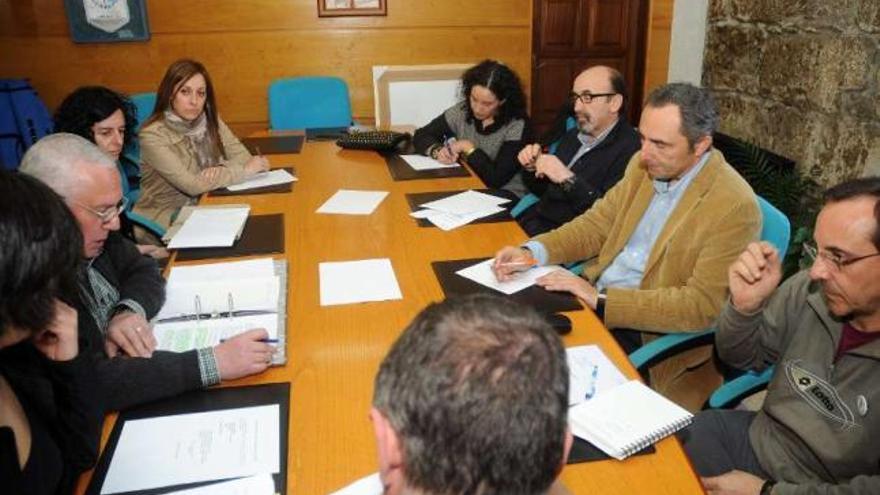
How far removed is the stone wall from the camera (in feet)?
9.23

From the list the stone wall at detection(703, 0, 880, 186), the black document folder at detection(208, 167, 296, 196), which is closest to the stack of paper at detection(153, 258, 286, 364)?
the black document folder at detection(208, 167, 296, 196)

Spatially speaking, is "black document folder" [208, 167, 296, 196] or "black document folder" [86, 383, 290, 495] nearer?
"black document folder" [86, 383, 290, 495]

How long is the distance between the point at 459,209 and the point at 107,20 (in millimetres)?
3402

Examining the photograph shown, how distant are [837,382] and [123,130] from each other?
9.17 feet

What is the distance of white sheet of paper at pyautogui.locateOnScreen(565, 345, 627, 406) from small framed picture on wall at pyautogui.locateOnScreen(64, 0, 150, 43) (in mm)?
4220

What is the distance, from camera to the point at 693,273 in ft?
6.09

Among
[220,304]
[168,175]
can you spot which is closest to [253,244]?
[220,304]

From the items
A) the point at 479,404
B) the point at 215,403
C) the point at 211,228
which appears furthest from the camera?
the point at 211,228

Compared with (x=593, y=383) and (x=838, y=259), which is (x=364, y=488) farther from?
(x=838, y=259)

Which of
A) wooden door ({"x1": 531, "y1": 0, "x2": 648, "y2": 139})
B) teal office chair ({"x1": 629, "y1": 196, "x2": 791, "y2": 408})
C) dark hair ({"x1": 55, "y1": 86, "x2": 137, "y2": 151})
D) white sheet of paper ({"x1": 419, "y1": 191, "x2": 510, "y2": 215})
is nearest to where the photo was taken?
teal office chair ({"x1": 629, "y1": 196, "x2": 791, "y2": 408})

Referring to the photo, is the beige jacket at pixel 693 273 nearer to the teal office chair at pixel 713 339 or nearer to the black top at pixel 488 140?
the teal office chair at pixel 713 339

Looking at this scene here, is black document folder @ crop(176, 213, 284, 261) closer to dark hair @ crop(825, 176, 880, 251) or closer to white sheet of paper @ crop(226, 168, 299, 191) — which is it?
white sheet of paper @ crop(226, 168, 299, 191)

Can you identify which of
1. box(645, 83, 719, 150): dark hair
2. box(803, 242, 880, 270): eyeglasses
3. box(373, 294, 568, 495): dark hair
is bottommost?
box(803, 242, 880, 270): eyeglasses

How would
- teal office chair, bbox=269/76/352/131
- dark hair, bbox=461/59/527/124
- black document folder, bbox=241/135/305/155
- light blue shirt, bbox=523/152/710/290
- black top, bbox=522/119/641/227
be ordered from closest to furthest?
light blue shirt, bbox=523/152/710/290 → black top, bbox=522/119/641/227 → dark hair, bbox=461/59/527/124 → black document folder, bbox=241/135/305/155 → teal office chair, bbox=269/76/352/131
